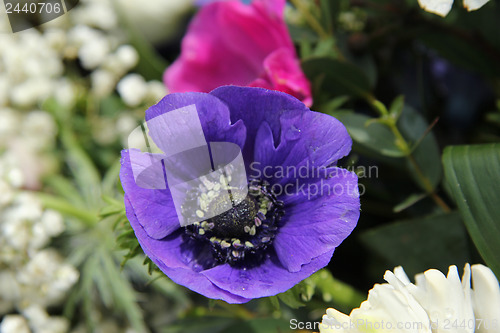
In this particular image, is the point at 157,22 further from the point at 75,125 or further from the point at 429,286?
the point at 429,286

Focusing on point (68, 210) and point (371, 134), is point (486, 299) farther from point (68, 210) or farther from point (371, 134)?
point (68, 210)

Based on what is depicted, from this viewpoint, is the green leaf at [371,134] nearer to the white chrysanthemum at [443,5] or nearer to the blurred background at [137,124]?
the blurred background at [137,124]

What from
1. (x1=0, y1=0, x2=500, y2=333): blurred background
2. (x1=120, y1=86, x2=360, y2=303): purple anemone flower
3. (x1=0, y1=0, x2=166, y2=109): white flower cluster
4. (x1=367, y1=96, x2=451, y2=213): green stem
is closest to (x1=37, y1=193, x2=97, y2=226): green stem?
(x1=0, y1=0, x2=500, y2=333): blurred background

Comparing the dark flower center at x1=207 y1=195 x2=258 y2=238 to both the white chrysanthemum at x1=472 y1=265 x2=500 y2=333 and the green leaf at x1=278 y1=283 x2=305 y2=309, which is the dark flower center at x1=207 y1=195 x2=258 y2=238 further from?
the white chrysanthemum at x1=472 y1=265 x2=500 y2=333

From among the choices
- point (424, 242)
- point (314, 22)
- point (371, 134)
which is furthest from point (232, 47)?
point (424, 242)

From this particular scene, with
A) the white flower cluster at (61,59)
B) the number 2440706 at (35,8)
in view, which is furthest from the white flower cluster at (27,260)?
the number 2440706 at (35,8)

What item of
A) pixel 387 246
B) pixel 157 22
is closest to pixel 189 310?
pixel 387 246
